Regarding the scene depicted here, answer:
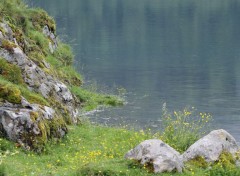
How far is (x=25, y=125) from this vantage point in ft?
71.1

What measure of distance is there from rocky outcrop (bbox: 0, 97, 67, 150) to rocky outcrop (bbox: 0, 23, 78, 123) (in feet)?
11.8

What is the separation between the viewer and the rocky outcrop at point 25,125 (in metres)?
21.5

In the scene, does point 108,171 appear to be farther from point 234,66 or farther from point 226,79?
point 234,66

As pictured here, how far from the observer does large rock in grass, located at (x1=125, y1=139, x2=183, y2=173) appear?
18.1 metres

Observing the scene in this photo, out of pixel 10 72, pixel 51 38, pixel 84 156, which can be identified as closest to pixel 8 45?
pixel 10 72

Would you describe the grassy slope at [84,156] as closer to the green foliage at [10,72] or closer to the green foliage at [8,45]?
the green foliage at [10,72]

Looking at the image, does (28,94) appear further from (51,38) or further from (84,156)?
(51,38)

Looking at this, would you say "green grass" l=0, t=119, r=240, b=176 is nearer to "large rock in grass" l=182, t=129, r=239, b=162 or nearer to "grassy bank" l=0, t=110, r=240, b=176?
"grassy bank" l=0, t=110, r=240, b=176

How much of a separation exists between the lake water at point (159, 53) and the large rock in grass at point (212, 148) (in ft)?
36.5

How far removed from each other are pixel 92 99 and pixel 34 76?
38.0 feet

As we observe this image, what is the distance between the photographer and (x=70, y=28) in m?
86.9

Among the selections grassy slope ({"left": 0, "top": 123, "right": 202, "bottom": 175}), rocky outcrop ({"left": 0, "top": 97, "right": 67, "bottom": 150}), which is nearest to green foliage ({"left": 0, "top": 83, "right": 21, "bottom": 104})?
rocky outcrop ({"left": 0, "top": 97, "right": 67, "bottom": 150})

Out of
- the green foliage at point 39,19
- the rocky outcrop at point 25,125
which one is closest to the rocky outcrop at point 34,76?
the rocky outcrop at point 25,125

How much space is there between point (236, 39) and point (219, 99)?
38.9m
